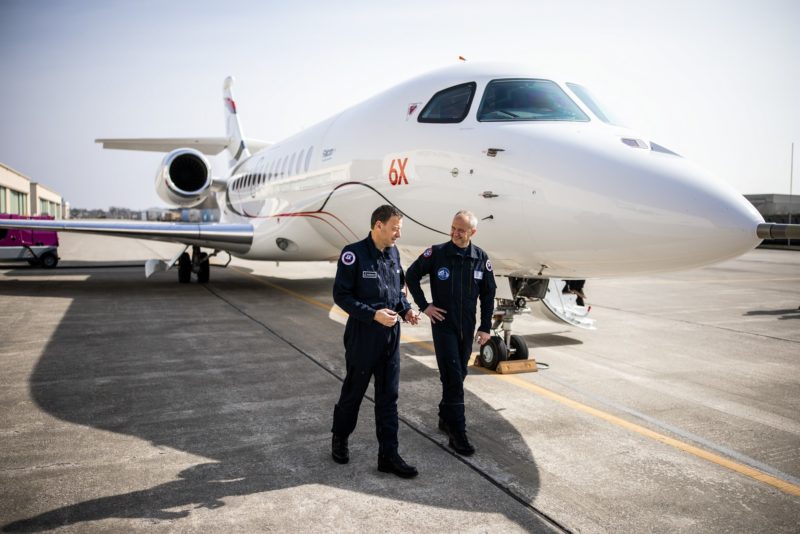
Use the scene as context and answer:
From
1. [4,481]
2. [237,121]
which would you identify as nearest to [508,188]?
[4,481]

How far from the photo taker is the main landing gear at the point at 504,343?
5980 mm

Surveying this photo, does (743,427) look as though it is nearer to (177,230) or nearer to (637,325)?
(637,325)

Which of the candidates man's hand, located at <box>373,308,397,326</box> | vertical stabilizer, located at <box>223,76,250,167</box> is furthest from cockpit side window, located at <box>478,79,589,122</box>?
vertical stabilizer, located at <box>223,76,250,167</box>

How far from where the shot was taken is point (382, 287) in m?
3.65

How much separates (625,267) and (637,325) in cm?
487

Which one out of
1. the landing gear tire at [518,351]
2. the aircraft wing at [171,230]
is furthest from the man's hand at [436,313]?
the aircraft wing at [171,230]

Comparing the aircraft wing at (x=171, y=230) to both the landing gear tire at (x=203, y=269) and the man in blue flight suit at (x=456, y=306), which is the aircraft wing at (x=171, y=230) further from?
the man in blue flight suit at (x=456, y=306)

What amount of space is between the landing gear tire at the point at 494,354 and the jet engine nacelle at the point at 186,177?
36.4ft

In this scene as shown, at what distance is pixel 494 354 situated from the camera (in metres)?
6.05

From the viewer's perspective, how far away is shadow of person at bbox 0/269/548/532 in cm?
321

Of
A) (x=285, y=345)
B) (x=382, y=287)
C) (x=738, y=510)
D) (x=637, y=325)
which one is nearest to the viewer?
(x=738, y=510)

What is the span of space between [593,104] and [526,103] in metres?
0.61

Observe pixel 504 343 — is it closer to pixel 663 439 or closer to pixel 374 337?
pixel 663 439

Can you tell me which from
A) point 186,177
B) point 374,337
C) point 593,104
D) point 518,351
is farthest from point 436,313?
point 186,177
